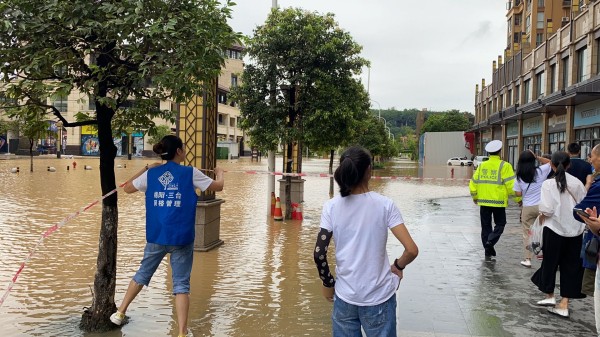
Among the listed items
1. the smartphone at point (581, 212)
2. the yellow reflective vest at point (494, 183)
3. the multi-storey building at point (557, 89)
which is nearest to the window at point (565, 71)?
the multi-storey building at point (557, 89)

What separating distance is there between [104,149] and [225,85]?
7548 cm

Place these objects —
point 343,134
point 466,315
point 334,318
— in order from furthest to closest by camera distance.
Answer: point 343,134 → point 466,315 → point 334,318

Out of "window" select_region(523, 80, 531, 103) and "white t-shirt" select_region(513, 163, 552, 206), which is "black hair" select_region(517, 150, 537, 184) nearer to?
"white t-shirt" select_region(513, 163, 552, 206)

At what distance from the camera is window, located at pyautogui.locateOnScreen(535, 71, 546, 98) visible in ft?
113

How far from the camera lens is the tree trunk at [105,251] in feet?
16.9

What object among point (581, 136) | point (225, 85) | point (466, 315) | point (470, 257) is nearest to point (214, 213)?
point (470, 257)

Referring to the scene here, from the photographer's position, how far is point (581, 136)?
26.3 meters

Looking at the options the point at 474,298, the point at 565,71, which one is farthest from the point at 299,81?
the point at 565,71

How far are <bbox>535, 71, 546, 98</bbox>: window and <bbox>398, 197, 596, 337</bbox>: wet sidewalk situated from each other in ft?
88.9

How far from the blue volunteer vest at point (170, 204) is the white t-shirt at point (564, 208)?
3650 millimetres

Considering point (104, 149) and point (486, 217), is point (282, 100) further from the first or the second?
point (104, 149)

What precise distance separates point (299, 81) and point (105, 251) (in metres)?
8.75

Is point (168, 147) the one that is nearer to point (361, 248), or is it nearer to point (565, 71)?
point (361, 248)

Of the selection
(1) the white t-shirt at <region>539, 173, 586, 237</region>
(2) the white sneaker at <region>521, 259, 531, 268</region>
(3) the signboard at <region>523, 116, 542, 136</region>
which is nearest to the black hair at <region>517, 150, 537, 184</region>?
(2) the white sneaker at <region>521, 259, 531, 268</region>
